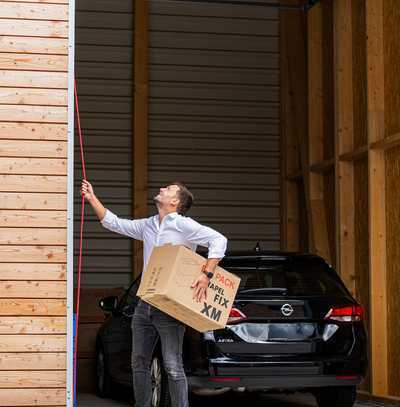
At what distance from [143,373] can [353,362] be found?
229 cm

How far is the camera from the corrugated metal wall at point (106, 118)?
52.4ft

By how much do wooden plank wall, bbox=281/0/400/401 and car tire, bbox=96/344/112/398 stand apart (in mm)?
2826

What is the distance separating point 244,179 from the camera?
16.5m

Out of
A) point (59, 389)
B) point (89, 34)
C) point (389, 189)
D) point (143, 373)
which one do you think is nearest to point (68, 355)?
point (59, 389)

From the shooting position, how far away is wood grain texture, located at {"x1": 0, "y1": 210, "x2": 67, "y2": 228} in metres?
7.93

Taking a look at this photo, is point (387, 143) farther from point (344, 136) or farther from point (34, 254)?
point (34, 254)

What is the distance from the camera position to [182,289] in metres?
6.86

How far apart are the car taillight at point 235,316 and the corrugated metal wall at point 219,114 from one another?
25.2 feet

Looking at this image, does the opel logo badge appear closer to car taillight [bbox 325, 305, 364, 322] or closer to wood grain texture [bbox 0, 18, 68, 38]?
car taillight [bbox 325, 305, 364, 322]

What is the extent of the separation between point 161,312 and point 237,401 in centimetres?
441

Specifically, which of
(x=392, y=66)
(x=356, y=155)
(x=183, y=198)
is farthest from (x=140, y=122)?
(x=183, y=198)

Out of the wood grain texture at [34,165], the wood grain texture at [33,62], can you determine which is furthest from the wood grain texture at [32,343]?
the wood grain texture at [33,62]

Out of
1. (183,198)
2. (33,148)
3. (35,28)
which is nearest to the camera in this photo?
(183,198)

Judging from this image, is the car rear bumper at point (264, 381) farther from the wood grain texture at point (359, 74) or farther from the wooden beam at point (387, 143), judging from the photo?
the wood grain texture at point (359, 74)
